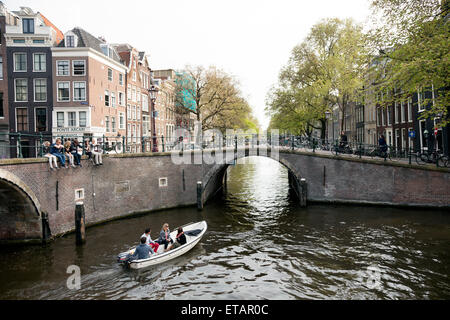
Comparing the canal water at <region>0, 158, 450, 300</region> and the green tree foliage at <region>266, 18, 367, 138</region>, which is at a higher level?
the green tree foliage at <region>266, 18, 367, 138</region>

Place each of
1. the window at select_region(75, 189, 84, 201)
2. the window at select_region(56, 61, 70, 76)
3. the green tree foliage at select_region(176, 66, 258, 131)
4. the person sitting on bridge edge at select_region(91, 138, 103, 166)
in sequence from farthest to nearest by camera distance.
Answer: the green tree foliage at select_region(176, 66, 258, 131) → the window at select_region(56, 61, 70, 76) → the person sitting on bridge edge at select_region(91, 138, 103, 166) → the window at select_region(75, 189, 84, 201)

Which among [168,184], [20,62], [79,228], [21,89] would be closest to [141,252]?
[79,228]

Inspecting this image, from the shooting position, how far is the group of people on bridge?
46.5 ft

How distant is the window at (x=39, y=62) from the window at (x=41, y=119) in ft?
12.0

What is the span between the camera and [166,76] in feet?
183

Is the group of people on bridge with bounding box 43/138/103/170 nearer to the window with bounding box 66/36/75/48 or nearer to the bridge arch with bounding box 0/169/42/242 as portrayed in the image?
the bridge arch with bounding box 0/169/42/242

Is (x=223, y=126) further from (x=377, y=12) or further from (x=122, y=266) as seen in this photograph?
(x=122, y=266)

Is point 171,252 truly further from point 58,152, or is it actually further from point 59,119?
point 59,119

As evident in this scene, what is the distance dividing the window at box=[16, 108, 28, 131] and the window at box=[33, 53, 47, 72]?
3.87 metres

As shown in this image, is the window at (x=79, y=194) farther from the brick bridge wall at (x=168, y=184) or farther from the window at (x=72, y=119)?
the window at (x=72, y=119)

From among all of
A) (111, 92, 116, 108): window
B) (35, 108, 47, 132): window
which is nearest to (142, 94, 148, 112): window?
(111, 92, 116, 108): window

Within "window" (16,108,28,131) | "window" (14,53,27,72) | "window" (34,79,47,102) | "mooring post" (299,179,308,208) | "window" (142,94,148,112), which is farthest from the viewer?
"window" (142,94,148,112)

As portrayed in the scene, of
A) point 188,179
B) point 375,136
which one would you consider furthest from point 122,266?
point 375,136
